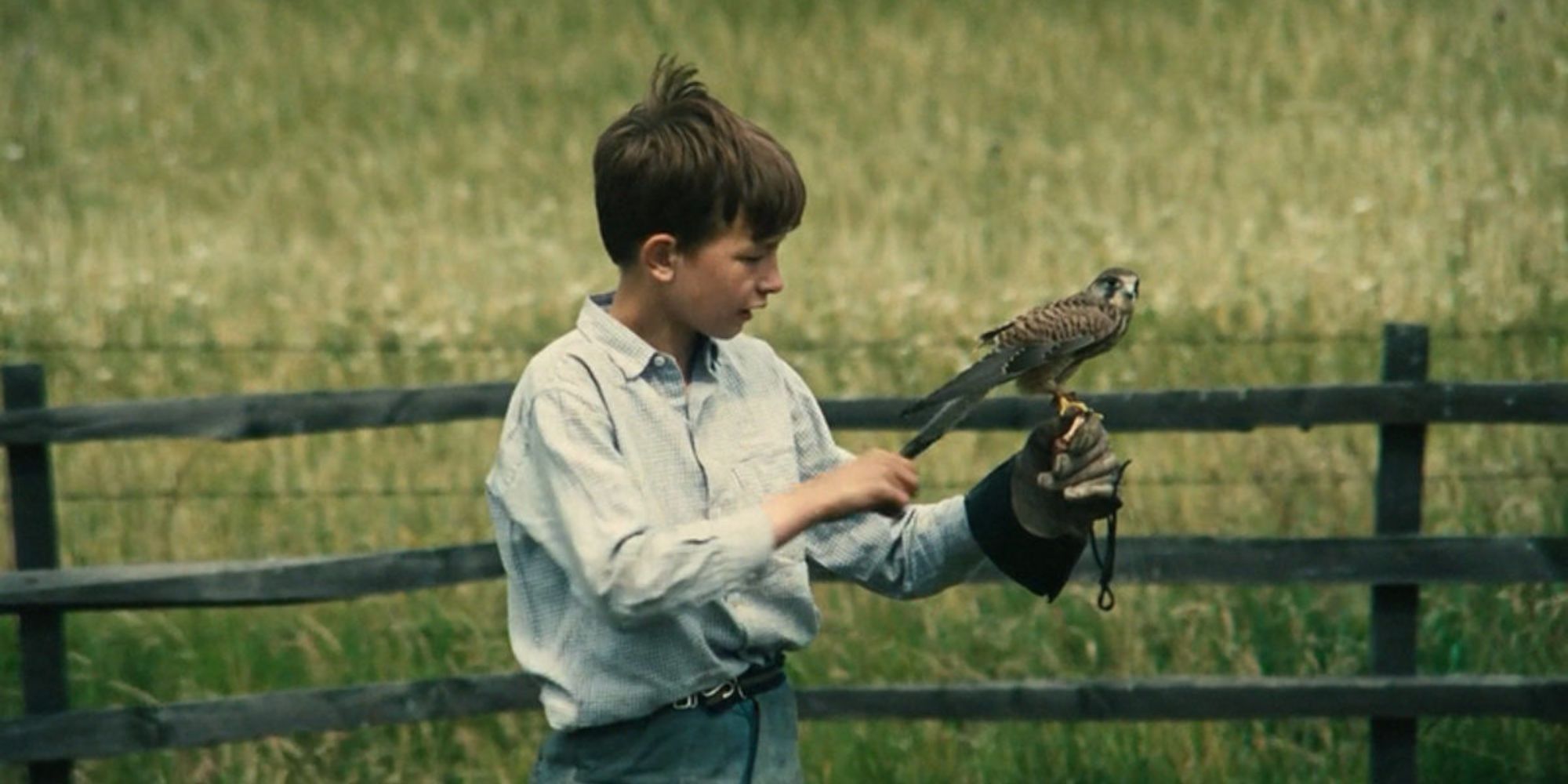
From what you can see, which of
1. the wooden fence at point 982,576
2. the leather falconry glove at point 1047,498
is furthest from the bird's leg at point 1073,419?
the wooden fence at point 982,576

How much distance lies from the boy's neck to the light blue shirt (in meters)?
0.03

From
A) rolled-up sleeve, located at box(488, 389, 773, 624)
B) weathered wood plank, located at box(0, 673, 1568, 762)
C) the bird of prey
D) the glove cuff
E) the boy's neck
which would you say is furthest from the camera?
weathered wood plank, located at box(0, 673, 1568, 762)

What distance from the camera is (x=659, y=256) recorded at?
3.89 metres

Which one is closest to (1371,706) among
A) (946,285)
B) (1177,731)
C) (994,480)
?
A: (1177,731)

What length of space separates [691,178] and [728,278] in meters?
0.16

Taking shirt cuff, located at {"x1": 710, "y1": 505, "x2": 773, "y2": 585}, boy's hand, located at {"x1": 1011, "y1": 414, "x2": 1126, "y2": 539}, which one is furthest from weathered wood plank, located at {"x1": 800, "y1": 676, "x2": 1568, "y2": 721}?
shirt cuff, located at {"x1": 710, "y1": 505, "x2": 773, "y2": 585}

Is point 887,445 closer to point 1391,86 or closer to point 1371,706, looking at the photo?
point 1371,706

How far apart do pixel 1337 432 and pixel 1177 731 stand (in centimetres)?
273

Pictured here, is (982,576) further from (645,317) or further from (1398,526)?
(645,317)

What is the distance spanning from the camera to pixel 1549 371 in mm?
10039

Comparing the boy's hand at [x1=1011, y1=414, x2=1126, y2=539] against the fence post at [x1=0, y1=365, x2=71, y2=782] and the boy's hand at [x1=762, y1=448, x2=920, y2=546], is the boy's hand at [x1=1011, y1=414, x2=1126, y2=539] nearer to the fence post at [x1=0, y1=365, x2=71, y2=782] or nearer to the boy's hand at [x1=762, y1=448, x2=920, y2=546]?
the boy's hand at [x1=762, y1=448, x2=920, y2=546]

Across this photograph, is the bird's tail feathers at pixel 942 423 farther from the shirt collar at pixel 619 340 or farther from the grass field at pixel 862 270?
the grass field at pixel 862 270

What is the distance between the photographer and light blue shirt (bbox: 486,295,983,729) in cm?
365

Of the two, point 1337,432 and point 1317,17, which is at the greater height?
point 1317,17
